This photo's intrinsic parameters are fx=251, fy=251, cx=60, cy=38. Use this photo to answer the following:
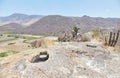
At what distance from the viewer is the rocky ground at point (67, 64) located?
29.3 feet

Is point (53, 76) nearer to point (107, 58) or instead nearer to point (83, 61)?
point (83, 61)

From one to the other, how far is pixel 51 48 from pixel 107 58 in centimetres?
247

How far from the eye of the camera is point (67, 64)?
9.64m

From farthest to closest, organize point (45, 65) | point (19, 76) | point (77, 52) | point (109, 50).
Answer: point (109, 50), point (77, 52), point (45, 65), point (19, 76)

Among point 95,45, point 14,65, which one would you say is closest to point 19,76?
point 14,65

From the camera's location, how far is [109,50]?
11.6 metres

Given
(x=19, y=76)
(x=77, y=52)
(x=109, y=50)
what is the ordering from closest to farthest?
(x=19, y=76) < (x=77, y=52) < (x=109, y=50)

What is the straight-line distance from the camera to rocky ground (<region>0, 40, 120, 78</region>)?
895cm

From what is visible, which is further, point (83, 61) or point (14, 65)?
point (83, 61)

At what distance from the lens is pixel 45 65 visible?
935 centimetres

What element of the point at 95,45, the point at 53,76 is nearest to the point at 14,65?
the point at 53,76

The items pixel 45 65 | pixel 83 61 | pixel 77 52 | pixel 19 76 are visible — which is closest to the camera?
pixel 19 76

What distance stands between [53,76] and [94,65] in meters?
1.95

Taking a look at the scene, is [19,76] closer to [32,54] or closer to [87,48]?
[32,54]
